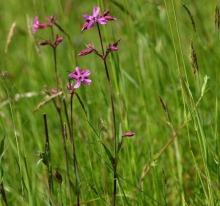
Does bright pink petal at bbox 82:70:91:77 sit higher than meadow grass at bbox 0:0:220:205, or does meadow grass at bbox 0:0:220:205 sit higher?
bright pink petal at bbox 82:70:91:77

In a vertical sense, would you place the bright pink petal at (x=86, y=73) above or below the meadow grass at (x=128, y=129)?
above

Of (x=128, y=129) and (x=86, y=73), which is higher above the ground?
(x=86, y=73)

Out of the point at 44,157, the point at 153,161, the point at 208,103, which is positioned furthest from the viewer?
the point at 208,103

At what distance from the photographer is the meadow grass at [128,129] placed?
1.71m

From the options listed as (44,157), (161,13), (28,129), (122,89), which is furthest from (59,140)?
(44,157)

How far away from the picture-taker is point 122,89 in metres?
2.16

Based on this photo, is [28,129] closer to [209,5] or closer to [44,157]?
[44,157]

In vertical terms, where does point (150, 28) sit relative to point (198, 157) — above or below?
above

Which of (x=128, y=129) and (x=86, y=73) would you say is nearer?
(x=86, y=73)

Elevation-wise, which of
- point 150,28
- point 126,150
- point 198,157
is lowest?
point 198,157

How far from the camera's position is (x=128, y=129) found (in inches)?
82.8

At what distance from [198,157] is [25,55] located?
1.96m

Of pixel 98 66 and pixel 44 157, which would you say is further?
pixel 98 66

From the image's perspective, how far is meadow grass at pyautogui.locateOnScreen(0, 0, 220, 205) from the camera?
1708mm
